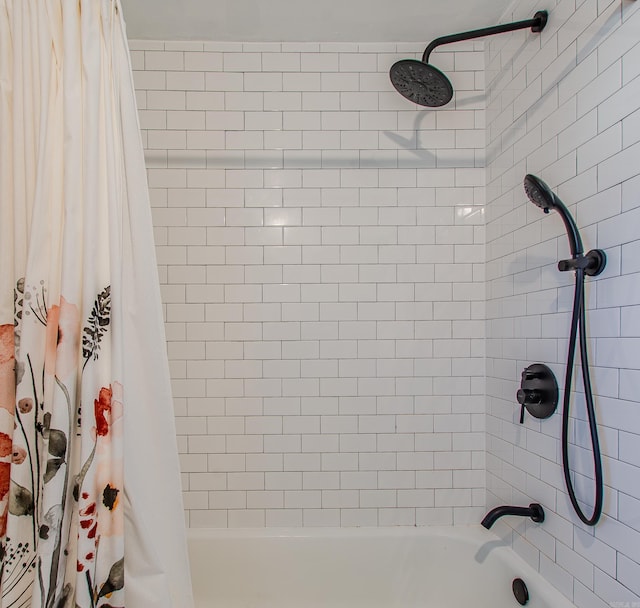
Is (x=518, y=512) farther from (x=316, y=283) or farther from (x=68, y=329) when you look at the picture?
(x=68, y=329)

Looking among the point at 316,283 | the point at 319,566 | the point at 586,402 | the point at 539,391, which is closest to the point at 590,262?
the point at 586,402

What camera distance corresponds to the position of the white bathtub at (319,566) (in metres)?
2.00

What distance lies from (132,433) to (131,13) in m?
1.67

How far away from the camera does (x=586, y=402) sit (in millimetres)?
1343

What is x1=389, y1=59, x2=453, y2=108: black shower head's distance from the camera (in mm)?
1689

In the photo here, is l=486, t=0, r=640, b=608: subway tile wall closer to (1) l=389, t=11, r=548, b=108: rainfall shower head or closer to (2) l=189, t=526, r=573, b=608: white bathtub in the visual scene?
(1) l=389, t=11, r=548, b=108: rainfall shower head

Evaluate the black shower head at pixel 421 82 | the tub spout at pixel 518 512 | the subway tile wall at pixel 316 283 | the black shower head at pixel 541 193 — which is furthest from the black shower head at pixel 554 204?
the tub spout at pixel 518 512

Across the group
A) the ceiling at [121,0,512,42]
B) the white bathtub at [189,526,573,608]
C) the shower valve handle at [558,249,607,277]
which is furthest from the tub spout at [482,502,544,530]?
the ceiling at [121,0,512,42]

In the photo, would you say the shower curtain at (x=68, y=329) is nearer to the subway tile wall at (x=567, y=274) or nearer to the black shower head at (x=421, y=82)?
the black shower head at (x=421, y=82)

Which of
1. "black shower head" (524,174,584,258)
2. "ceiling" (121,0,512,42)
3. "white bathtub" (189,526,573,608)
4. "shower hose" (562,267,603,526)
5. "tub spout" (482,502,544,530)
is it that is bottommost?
"white bathtub" (189,526,573,608)

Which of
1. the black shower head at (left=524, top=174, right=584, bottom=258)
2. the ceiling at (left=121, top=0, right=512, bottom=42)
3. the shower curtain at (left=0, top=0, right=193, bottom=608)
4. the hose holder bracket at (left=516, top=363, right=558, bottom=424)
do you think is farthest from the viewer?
the ceiling at (left=121, top=0, right=512, bottom=42)

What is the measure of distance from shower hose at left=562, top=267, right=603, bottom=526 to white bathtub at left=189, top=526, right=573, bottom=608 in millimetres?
768

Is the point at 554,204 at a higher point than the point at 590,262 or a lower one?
higher

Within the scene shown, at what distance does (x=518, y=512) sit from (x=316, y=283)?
1.11 metres
